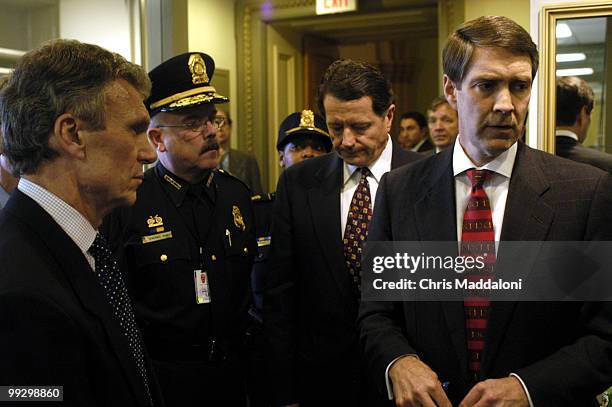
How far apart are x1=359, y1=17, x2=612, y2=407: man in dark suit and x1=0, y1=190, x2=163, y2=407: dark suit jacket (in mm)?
614

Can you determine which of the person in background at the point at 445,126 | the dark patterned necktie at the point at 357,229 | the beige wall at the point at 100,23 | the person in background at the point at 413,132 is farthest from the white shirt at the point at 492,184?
the person in background at the point at 413,132

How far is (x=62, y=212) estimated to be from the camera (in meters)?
1.21

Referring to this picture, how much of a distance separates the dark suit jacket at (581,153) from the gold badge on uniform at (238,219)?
1.22 metres

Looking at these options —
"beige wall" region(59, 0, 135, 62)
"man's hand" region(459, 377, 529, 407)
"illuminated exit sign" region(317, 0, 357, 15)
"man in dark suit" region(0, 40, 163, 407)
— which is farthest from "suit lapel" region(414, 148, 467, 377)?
"illuminated exit sign" region(317, 0, 357, 15)

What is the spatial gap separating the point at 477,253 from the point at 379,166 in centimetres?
65

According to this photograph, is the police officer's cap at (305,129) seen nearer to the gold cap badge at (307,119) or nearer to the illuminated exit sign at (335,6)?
the gold cap badge at (307,119)

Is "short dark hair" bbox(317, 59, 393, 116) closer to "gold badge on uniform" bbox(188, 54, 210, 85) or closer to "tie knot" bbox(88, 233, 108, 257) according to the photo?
"gold badge on uniform" bbox(188, 54, 210, 85)

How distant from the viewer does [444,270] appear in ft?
4.90

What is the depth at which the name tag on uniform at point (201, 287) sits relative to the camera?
Answer: 2.07m

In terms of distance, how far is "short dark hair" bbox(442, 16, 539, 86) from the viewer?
1486 mm

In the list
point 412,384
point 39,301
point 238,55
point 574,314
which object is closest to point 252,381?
point 412,384

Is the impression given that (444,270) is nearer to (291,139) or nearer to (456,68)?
(456,68)

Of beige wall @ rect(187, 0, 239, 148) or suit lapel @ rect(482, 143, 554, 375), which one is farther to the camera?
beige wall @ rect(187, 0, 239, 148)

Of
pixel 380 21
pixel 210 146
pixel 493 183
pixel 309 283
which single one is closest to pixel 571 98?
pixel 493 183
